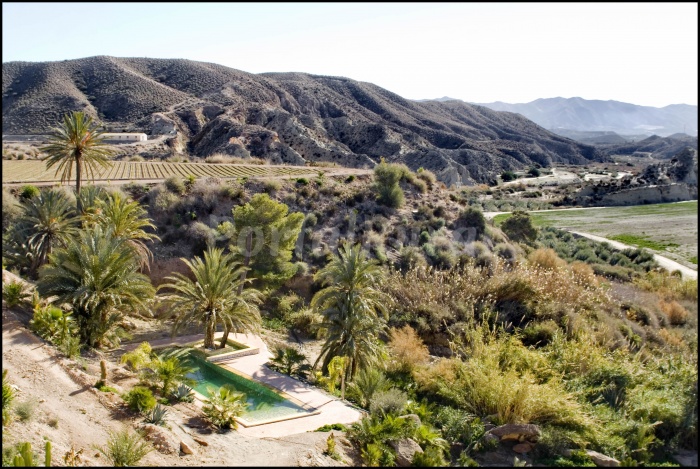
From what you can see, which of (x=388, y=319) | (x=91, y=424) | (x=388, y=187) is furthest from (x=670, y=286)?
(x=91, y=424)

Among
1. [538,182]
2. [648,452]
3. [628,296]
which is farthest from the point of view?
[538,182]

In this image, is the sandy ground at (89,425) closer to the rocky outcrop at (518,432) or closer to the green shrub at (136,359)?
the green shrub at (136,359)

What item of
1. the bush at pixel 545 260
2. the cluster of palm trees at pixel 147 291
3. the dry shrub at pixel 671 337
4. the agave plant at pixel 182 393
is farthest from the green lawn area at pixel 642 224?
the agave plant at pixel 182 393

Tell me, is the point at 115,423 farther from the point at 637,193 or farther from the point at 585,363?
the point at 637,193

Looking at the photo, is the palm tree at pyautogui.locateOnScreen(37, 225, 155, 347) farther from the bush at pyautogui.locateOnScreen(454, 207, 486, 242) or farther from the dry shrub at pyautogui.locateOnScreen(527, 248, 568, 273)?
the bush at pyautogui.locateOnScreen(454, 207, 486, 242)

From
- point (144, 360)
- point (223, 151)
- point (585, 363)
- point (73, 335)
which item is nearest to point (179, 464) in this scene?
point (144, 360)

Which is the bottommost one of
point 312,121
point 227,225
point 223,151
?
point 227,225

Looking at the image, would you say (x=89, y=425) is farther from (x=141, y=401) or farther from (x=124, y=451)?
(x=124, y=451)
